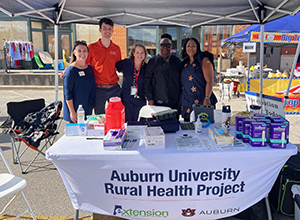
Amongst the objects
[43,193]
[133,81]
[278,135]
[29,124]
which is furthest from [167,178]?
[29,124]

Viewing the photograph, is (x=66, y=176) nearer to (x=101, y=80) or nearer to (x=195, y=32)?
(x=101, y=80)

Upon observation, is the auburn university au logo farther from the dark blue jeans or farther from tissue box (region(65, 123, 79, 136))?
the dark blue jeans

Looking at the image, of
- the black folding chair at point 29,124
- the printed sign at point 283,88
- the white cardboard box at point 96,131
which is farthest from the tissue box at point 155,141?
the printed sign at point 283,88

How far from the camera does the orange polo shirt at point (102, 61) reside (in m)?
3.38

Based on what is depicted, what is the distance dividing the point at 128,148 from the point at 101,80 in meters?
1.73

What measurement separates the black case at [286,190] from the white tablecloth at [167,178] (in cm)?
37

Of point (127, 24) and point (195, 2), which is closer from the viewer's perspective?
point (195, 2)

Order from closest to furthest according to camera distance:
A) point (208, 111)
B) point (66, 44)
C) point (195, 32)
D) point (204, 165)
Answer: point (204, 165), point (208, 111), point (195, 32), point (66, 44)

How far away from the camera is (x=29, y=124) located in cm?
338

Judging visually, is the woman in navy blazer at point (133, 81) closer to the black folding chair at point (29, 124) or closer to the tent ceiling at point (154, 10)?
the tent ceiling at point (154, 10)

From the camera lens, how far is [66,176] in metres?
1.98

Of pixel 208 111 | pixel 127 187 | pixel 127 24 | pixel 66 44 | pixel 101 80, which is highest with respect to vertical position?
pixel 66 44

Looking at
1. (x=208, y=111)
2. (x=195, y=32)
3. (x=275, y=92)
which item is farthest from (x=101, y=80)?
(x=195, y=32)

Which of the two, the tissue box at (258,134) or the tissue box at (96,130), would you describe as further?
the tissue box at (96,130)
